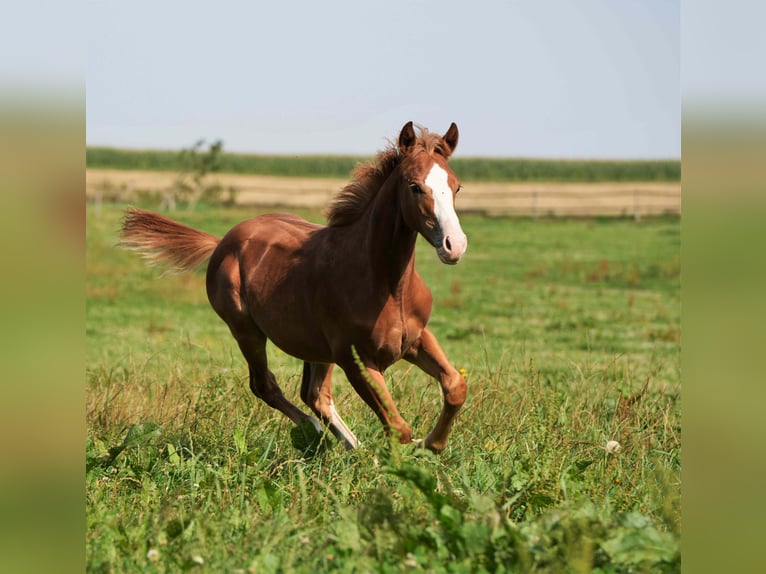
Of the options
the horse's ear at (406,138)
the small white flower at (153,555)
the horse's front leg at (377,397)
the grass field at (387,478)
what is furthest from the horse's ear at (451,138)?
the small white flower at (153,555)

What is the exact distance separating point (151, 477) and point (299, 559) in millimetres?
1690

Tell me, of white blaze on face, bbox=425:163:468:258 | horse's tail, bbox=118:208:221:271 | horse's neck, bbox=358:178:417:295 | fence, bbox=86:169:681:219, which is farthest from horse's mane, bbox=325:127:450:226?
fence, bbox=86:169:681:219

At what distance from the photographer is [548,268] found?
19.1 meters

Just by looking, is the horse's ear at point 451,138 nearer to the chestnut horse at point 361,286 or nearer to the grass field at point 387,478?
the chestnut horse at point 361,286

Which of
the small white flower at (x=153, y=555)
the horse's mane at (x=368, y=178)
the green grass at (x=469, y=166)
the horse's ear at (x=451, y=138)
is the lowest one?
the small white flower at (x=153, y=555)

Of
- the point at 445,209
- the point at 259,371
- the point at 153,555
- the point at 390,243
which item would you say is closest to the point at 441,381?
the point at 390,243

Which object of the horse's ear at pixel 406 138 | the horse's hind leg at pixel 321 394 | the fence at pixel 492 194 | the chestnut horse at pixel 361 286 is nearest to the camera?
the chestnut horse at pixel 361 286

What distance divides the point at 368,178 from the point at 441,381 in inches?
51.5

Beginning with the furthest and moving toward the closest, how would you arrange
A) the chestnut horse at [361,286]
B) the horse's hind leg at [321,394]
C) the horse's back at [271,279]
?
the horse's hind leg at [321,394] → the horse's back at [271,279] → the chestnut horse at [361,286]

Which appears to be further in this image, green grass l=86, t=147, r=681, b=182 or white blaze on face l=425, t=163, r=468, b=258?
green grass l=86, t=147, r=681, b=182

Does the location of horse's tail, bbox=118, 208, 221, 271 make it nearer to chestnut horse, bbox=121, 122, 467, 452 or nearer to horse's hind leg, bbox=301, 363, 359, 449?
chestnut horse, bbox=121, 122, 467, 452

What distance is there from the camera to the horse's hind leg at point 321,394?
18.8 ft

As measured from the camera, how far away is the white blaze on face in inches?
178

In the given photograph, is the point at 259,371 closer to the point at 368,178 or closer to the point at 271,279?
the point at 271,279
